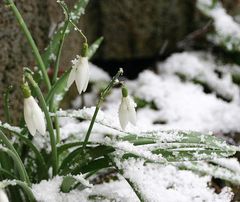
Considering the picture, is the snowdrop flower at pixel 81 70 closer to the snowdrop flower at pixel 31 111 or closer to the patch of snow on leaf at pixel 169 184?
the snowdrop flower at pixel 31 111

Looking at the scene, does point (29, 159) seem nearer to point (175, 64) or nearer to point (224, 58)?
point (175, 64)

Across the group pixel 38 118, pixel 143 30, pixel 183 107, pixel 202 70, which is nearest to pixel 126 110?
pixel 38 118

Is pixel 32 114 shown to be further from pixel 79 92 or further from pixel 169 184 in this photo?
pixel 169 184

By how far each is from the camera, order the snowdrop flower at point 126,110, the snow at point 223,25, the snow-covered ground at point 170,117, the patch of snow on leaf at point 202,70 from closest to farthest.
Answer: the snowdrop flower at point 126,110
the snow-covered ground at point 170,117
the patch of snow on leaf at point 202,70
the snow at point 223,25

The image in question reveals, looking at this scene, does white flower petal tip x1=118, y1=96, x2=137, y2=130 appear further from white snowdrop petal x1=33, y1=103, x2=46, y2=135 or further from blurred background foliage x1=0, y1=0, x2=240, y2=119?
blurred background foliage x1=0, y1=0, x2=240, y2=119

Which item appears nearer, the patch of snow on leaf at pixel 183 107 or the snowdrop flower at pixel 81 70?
the snowdrop flower at pixel 81 70

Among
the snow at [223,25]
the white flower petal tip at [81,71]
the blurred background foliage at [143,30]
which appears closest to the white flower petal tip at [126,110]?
the white flower petal tip at [81,71]

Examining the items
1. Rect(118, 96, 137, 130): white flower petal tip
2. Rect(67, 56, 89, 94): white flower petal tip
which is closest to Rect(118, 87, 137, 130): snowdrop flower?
Rect(118, 96, 137, 130): white flower petal tip

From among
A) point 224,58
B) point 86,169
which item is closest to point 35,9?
point 86,169

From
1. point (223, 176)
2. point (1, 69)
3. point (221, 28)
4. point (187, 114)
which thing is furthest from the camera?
point (221, 28)
